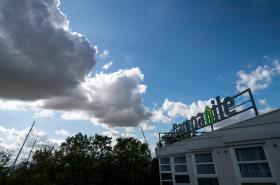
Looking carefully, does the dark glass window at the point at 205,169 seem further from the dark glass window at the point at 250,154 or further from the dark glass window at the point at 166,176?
the dark glass window at the point at 166,176

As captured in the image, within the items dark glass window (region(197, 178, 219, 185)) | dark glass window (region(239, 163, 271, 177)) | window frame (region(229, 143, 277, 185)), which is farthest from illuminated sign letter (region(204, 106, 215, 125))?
dark glass window (region(239, 163, 271, 177))

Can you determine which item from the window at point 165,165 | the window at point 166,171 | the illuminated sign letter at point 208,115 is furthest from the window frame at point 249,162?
the window at point 165,165

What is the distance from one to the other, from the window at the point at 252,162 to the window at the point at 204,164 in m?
2.14

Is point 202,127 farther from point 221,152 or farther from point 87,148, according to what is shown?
point 87,148

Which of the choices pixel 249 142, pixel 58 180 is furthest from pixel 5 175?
pixel 249 142

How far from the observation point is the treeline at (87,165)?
784 inches

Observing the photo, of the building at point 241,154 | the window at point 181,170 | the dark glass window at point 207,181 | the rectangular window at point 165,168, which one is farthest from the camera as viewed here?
the rectangular window at point 165,168

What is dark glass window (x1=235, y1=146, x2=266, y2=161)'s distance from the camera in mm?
8994

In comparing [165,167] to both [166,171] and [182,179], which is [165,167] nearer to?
[166,171]

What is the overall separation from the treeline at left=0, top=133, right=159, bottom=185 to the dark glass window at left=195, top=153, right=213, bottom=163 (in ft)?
42.6

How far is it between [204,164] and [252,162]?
3210mm

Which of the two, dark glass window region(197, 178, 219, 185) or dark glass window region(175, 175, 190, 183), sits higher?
dark glass window region(175, 175, 190, 183)

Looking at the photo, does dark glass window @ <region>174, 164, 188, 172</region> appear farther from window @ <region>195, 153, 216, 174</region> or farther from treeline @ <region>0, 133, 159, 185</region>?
treeline @ <region>0, 133, 159, 185</region>

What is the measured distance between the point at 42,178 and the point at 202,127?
16.0 metres
